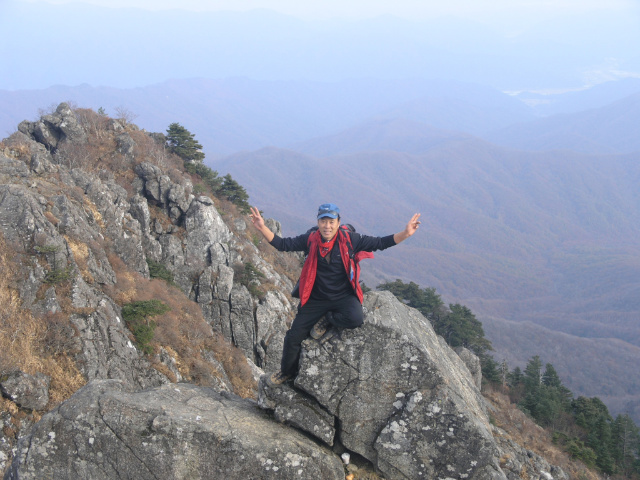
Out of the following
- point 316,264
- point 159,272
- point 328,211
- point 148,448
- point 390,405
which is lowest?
point 159,272

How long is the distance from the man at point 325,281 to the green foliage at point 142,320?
33.8 ft

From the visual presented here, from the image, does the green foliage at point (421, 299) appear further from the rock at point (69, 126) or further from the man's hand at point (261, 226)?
the man's hand at point (261, 226)

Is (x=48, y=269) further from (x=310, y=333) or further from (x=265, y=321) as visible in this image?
(x=265, y=321)

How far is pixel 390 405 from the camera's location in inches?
333

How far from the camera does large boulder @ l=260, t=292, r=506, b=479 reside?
8.08 metres

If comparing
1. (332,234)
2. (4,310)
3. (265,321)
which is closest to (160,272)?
(265,321)

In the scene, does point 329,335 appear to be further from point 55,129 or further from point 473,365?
point 55,129

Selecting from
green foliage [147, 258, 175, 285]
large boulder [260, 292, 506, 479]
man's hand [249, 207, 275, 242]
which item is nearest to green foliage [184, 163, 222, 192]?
green foliage [147, 258, 175, 285]

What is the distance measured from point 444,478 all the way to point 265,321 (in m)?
23.2

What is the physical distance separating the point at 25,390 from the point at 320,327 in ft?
28.0

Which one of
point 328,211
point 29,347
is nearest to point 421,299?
point 29,347

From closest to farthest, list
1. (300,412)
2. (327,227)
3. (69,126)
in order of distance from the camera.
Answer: (327,227), (300,412), (69,126)

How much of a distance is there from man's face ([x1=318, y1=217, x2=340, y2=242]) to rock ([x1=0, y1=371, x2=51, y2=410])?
30.7 ft

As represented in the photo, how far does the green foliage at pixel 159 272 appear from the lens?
26703mm
